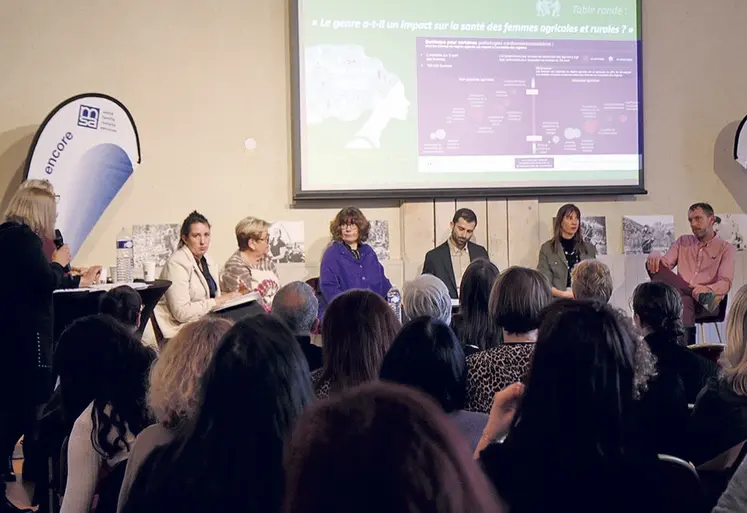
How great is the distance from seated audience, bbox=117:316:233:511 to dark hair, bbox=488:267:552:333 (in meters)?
1.14

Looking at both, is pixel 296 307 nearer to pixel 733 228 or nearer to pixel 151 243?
pixel 151 243

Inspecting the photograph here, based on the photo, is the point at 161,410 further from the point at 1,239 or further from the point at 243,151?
the point at 243,151

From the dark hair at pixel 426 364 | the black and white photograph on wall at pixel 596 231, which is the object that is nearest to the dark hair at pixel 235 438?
the dark hair at pixel 426 364

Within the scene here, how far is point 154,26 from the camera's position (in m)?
6.02

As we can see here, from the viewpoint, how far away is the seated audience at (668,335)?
268cm

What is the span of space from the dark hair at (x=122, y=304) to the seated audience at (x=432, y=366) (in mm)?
1743

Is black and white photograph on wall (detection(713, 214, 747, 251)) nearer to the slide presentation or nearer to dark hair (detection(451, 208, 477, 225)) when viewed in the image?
the slide presentation

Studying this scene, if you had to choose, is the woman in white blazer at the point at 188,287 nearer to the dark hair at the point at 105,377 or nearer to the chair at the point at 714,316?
the dark hair at the point at 105,377

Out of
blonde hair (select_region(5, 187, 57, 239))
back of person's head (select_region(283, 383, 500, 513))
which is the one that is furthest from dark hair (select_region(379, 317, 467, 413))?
blonde hair (select_region(5, 187, 57, 239))

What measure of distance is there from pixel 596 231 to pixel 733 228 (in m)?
1.16

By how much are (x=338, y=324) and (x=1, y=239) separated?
1.63 m

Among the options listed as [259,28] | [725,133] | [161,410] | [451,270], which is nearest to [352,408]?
[161,410]

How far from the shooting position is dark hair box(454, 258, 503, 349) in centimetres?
345

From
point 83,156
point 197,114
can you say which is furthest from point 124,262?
point 197,114
